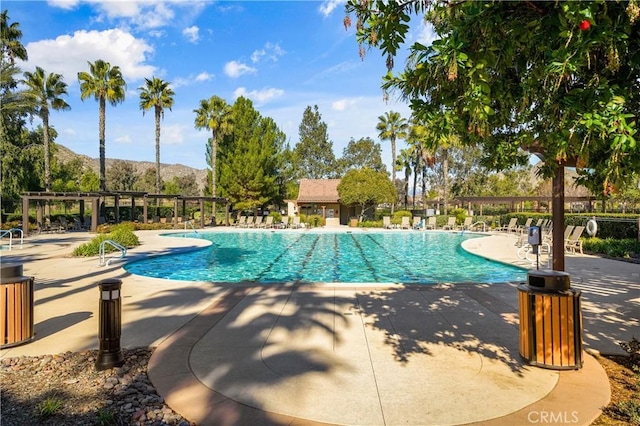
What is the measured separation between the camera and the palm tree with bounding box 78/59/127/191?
1127 inches

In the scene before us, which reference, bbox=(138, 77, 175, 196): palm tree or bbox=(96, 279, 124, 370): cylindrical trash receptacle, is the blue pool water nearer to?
bbox=(96, 279, 124, 370): cylindrical trash receptacle

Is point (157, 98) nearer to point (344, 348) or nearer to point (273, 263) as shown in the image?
point (273, 263)

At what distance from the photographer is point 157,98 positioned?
34500mm

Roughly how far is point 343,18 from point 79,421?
12.9 feet

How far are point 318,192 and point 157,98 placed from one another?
59.9 feet

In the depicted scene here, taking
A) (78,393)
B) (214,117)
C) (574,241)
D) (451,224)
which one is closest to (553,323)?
(78,393)

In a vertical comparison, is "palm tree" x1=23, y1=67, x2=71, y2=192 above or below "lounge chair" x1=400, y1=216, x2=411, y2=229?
above

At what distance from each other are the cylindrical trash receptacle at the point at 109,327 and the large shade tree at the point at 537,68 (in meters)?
3.55

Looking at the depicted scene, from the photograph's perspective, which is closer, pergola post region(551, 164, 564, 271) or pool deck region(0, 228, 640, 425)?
pool deck region(0, 228, 640, 425)

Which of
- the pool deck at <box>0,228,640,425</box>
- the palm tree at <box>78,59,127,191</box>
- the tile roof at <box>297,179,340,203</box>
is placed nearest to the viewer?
the pool deck at <box>0,228,640,425</box>

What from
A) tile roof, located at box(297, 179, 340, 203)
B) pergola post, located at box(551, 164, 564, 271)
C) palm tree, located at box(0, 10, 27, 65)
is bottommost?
pergola post, located at box(551, 164, 564, 271)

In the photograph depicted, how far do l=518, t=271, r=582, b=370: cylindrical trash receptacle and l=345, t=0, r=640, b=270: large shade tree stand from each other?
51.2 inches

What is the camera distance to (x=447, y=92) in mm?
2807

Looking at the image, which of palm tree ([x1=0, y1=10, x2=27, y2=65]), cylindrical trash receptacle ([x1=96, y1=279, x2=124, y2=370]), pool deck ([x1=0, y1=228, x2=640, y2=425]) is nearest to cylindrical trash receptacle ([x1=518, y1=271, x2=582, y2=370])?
pool deck ([x1=0, y1=228, x2=640, y2=425])
